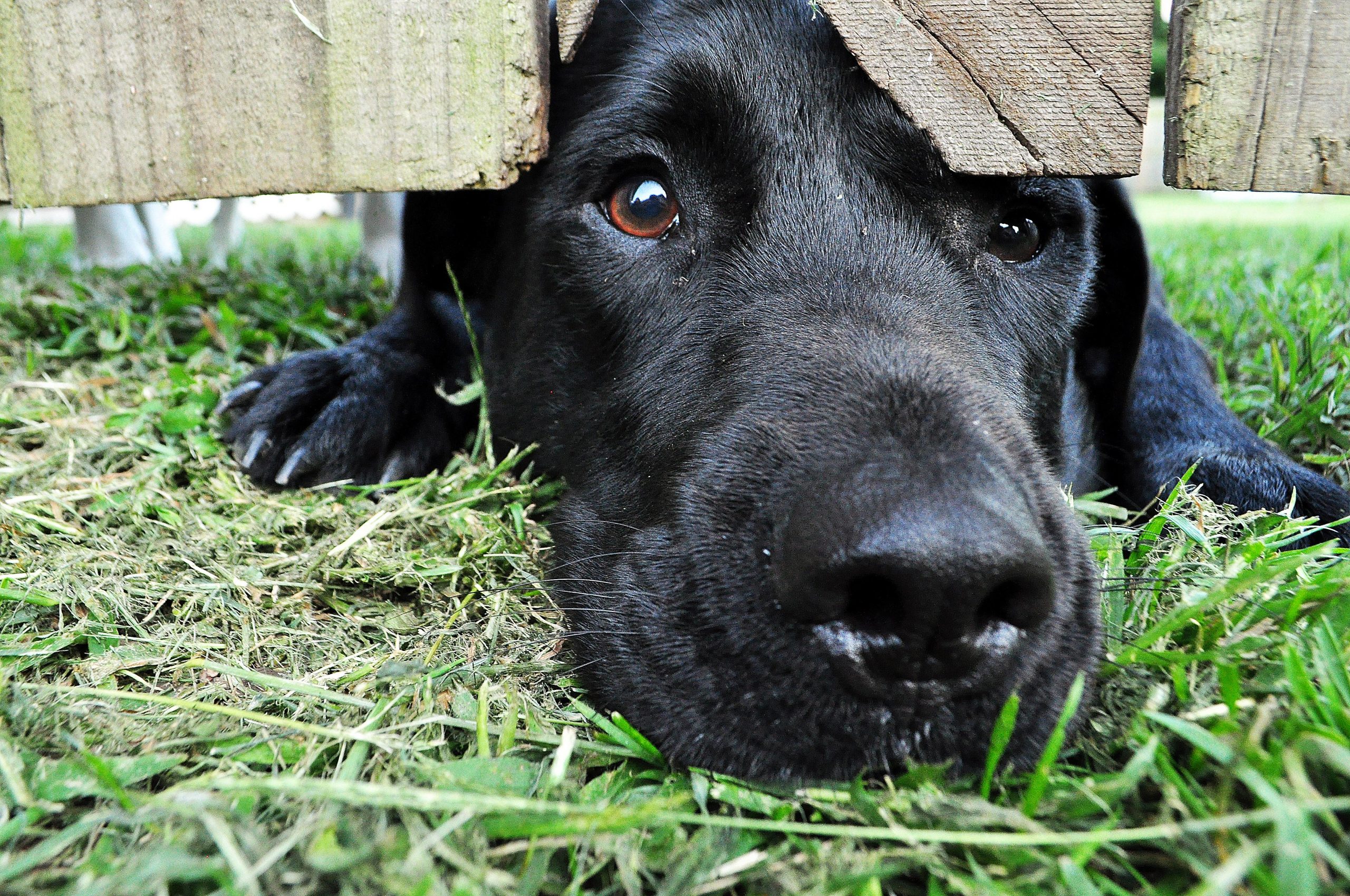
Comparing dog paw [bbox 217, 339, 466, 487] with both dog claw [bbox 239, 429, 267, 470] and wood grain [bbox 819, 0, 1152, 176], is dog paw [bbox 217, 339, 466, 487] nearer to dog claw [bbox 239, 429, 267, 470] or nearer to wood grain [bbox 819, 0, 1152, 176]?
dog claw [bbox 239, 429, 267, 470]

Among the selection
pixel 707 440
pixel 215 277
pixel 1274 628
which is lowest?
pixel 215 277

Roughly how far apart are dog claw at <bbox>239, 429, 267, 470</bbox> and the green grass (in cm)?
7

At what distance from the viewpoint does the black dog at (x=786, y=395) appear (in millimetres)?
1210

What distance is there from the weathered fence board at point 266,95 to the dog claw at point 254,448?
2.22 feet

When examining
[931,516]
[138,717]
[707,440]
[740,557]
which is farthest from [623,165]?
[138,717]

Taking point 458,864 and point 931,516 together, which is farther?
point 931,516

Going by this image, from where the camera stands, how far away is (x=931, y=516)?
1.18 metres

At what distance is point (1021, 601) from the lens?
1227 mm

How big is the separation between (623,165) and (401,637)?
45.6 inches

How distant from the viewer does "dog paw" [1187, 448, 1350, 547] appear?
1995 millimetres

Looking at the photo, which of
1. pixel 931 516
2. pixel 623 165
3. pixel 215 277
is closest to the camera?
pixel 931 516

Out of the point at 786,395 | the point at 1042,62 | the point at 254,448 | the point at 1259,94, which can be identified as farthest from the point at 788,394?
the point at 1259,94

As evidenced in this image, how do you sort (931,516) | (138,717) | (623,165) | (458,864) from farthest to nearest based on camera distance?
1. (623,165)
2. (138,717)
3. (931,516)
4. (458,864)

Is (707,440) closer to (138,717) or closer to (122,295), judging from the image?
(138,717)
